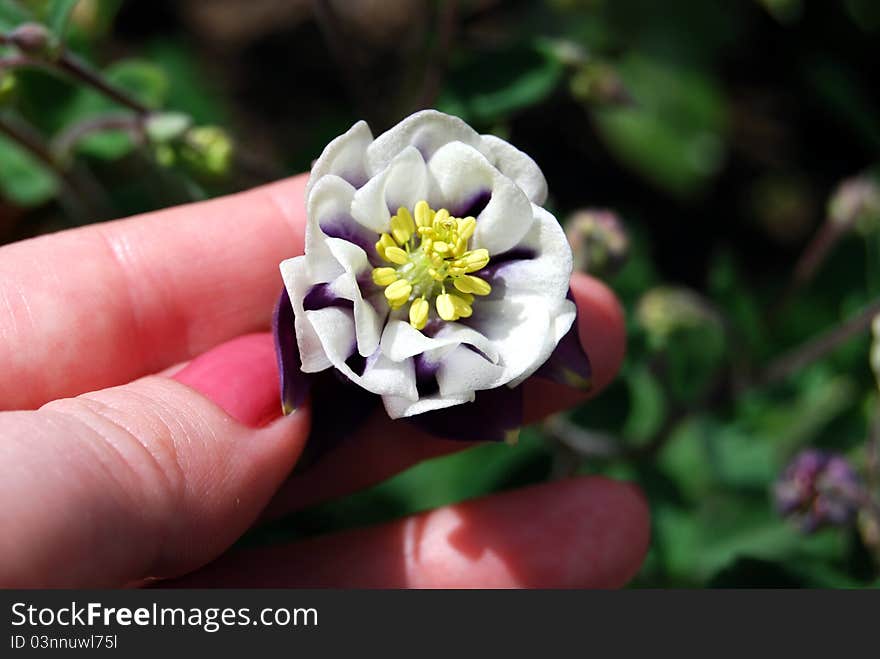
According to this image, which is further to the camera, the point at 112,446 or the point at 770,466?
the point at 770,466

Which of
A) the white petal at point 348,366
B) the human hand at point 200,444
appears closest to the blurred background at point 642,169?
the human hand at point 200,444

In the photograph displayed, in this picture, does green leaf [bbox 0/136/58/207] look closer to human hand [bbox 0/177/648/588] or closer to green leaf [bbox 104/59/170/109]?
green leaf [bbox 104/59/170/109]

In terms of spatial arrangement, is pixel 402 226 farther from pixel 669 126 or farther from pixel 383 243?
pixel 669 126

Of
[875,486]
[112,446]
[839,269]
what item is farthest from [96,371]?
[839,269]

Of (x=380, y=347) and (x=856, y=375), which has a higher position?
(x=380, y=347)

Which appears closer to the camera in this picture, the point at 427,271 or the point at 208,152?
the point at 427,271

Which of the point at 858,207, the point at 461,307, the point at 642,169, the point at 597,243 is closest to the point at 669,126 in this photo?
the point at 642,169

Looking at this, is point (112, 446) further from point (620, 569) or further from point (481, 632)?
point (620, 569)

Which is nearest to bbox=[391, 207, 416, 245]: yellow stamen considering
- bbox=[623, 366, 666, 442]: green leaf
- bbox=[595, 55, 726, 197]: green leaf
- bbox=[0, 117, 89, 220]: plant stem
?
bbox=[0, 117, 89, 220]: plant stem
